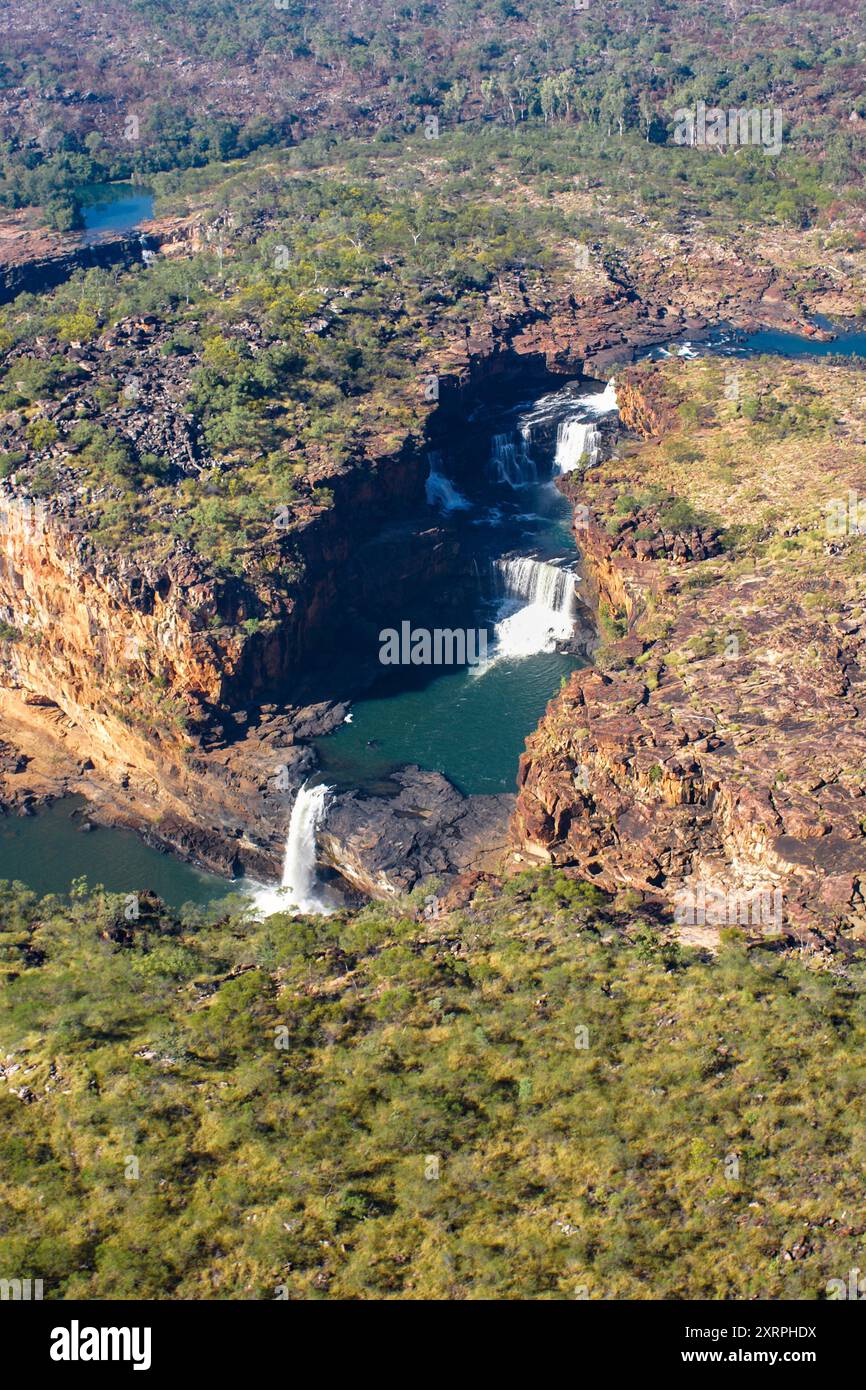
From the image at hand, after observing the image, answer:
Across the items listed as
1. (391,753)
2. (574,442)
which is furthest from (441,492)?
(391,753)

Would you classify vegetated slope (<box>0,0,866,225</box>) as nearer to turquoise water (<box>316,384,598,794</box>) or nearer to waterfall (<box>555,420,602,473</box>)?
waterfall (<box>555,420,602,473</box>)

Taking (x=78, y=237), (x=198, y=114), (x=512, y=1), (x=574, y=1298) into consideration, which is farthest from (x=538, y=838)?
(x=512, y=1)

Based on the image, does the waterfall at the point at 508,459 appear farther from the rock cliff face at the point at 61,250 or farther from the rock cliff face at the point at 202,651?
the rock cliff face at the point at 61,250

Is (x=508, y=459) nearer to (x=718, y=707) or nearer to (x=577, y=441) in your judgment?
(x=577, y=441)

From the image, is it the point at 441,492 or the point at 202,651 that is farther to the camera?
the point at 441,492

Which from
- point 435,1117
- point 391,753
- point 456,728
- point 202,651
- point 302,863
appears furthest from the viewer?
point 456,728

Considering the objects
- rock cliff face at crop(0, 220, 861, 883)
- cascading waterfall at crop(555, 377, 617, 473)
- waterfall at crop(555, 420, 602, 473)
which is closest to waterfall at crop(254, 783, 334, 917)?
rock cliff face at crop(0, 220, 861, 883)

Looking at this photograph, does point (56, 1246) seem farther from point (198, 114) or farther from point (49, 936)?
point (198, 114)
